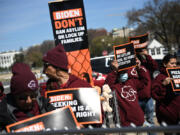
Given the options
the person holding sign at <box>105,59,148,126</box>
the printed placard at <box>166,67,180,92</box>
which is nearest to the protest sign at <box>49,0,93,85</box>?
the person holding sign at <box>105,59,148,126</box>

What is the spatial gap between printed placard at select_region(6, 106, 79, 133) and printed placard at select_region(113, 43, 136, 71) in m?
2.01

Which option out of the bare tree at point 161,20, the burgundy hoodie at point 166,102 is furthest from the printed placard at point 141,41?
the bare tree at point 161,20

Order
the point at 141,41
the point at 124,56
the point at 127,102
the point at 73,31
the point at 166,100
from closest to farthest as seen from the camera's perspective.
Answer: the point at 166,100 < the point at 73,31 < the point at 127,102 < the point at 124,56 < the point at 141,41

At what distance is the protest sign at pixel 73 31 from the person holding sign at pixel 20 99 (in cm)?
163

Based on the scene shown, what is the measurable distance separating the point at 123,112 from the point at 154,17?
125 ft

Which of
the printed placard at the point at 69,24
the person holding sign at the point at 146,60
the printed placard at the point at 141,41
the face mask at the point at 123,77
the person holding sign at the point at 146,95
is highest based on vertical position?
the printed placard at the point at 69,24

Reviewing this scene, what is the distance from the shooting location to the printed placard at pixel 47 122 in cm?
188

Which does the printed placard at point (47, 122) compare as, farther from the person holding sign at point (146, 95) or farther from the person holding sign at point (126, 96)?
the person holding sign at point (146, 95)

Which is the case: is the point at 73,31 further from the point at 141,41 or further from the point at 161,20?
the point at 161,20

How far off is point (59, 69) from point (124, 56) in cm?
164

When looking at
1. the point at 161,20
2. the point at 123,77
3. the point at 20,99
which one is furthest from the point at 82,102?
the point at 161,20

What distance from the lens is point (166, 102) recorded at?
3424mm

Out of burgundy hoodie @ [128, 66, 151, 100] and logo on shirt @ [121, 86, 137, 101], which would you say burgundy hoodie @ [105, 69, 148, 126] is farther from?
burgundy hoodie @ [128, 66, 151, 100]

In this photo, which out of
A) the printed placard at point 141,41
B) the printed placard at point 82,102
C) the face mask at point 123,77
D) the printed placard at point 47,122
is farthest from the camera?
the printed placard at point 141,41
